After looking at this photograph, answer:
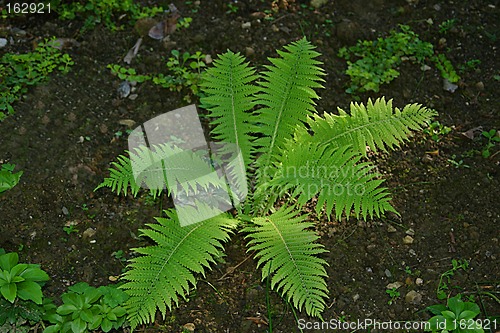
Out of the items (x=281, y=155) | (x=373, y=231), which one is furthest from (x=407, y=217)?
(x=281, y=155)

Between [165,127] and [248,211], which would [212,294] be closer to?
[248,211]

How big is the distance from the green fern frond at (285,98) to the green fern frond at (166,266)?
1.96 ft

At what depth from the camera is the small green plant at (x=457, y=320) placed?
2404 millimetres

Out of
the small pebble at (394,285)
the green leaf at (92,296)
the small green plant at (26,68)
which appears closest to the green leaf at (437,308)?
the small pebble at (394,285)

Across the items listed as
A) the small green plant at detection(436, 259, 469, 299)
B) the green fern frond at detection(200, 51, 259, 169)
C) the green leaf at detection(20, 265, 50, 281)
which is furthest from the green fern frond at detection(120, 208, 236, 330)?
the small green plant at detection(436, 259, 469, 299)

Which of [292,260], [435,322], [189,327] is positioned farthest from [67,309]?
[435,322]

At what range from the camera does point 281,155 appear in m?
3.14

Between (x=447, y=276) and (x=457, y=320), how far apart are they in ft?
1.55

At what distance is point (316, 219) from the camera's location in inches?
124

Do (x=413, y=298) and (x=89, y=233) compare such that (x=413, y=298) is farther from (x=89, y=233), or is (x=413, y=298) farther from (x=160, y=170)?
(x=89, y=233)

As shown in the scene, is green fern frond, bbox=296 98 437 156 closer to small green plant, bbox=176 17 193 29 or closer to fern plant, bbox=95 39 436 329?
fern plant, bbox=95 39 436 329

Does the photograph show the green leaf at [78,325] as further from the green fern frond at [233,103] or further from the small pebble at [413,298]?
the small pebble at [413,298]

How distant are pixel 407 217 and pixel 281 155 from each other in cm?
79

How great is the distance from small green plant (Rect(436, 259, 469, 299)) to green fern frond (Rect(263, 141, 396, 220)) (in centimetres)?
59
